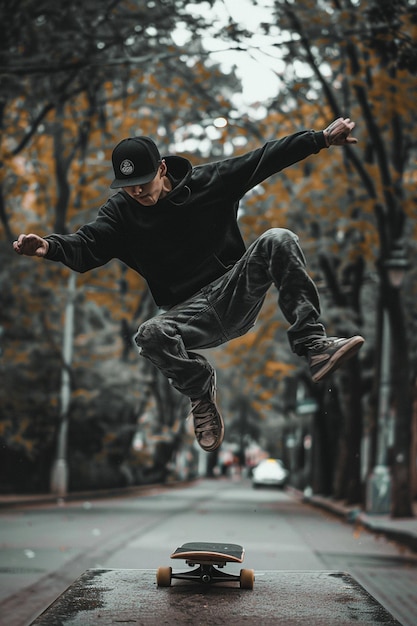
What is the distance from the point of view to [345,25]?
48.3 ft

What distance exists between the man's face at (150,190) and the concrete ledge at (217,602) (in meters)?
1.87

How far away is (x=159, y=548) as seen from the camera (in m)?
14.0

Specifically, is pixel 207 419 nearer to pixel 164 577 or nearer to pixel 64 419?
pixel 164 577

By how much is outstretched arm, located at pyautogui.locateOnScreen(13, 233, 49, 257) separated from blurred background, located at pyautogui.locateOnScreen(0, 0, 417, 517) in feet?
15.0

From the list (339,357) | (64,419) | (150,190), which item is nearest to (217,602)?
(339,357)

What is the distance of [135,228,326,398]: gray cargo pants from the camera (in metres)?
4.91

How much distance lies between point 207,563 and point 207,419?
0.76 metres

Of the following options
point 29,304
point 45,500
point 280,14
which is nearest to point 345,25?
point 280,14

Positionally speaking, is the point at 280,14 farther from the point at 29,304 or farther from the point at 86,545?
the point at 29,304

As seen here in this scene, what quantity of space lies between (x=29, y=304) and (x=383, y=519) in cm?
1010

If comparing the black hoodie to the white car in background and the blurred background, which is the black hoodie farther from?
the white car in background

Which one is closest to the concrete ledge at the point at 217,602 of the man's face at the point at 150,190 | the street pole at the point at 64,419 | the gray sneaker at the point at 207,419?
the gray sneaker at the point at 207,419

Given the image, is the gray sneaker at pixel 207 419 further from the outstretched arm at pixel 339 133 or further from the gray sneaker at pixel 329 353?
the outstretched arm at pixel 339 133

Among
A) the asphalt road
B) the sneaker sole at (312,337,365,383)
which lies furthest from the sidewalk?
the sneaker sole at (312,337,365,383)
